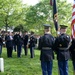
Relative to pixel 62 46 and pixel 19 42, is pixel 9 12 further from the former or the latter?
pixel 62 46

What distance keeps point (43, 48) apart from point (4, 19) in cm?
3763

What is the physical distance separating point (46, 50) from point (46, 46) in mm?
147

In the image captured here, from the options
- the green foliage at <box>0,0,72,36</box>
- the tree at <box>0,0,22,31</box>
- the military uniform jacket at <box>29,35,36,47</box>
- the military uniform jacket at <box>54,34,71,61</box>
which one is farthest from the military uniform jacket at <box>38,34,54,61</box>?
the tree at <box>0,0,22,31</box>

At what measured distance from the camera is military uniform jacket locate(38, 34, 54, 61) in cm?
959

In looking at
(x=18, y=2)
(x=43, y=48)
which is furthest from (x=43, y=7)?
(x=43, y=48)

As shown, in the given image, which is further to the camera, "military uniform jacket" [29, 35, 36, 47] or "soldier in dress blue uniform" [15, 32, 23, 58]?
"soldier in dress blue uniform" [15, 32, 23, 58]

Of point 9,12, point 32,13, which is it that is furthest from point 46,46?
point 9,12

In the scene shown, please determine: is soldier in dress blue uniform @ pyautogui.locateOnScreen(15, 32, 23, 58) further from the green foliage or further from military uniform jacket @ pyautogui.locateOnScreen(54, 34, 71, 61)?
the green foliage

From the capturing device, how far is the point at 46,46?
9.62 metres

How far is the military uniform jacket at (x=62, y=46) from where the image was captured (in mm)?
9477

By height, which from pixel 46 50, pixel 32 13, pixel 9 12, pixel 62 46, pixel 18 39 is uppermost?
pixel 9 12

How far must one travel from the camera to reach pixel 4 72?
11.8 metres

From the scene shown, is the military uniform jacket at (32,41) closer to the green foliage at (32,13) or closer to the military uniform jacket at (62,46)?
the military uniform jacket at (62,46)

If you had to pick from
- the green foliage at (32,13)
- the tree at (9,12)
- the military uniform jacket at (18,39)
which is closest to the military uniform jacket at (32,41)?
the military uniform jacket at (18,39)
